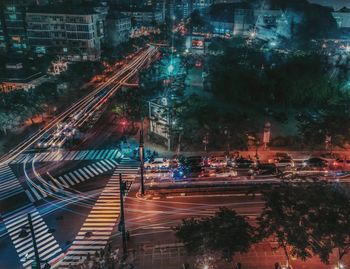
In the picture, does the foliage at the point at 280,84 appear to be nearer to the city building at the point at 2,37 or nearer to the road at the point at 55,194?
the road at the point at 55,194

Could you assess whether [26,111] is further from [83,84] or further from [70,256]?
[70,256]

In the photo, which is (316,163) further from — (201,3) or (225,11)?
(201,3)

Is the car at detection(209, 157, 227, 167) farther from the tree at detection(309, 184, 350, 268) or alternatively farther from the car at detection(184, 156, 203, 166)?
the tree at detection(309, 184, 350, 268)

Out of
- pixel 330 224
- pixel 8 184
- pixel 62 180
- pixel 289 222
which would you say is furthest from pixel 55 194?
pixel 330 224

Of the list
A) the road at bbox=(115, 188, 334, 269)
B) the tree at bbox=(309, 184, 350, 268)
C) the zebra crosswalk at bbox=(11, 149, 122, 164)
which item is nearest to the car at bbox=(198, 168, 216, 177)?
the road at bbox=(115, 188, 334, 269)

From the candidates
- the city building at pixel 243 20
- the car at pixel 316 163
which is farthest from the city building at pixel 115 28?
the car at pixel 316 163

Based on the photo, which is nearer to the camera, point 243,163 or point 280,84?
point 243,163
